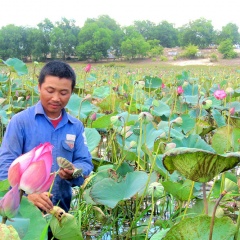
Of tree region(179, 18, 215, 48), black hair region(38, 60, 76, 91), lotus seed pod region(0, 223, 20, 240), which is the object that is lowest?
lotus seed pod region(0, 223, 20, 240)

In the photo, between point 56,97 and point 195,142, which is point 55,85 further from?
point 195,142

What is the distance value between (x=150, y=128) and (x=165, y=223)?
1.83ft

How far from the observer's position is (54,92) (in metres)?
1.34

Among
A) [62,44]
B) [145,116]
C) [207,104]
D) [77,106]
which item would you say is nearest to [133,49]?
[62,44]

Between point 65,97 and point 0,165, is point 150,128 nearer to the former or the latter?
point 65,97

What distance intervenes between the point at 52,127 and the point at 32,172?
0.87 metres

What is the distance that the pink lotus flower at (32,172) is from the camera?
53 centimetres

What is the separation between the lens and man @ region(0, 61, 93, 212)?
1.33m

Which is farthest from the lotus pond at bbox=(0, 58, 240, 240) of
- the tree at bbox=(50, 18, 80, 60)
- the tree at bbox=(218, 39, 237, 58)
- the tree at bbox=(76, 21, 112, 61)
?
the tree at bbox=(50, 18, 80, 60)

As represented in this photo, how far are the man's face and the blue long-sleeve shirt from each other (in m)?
0.04

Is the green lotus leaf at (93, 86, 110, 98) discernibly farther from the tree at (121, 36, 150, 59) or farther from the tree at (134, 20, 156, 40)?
the tree at (134, 20, 156, 40)

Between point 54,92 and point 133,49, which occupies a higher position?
point 54,92

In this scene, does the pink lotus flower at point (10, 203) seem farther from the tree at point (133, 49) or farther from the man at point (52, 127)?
the tree at point (133, 49)

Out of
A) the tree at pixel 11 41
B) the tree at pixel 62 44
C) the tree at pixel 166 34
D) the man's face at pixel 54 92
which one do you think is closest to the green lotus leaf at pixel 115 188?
the man's face at pixel 54 92
